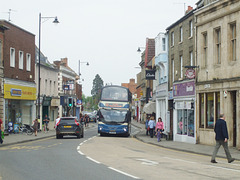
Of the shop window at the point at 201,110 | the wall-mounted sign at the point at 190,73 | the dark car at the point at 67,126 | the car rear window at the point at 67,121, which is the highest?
the wall-mounted sign at the point at 190,73

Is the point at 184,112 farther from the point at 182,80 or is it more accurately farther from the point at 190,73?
the point at 190,73

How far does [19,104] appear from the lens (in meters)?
44.0

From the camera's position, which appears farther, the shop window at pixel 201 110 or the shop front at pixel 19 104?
the shop front at pixel 19 104

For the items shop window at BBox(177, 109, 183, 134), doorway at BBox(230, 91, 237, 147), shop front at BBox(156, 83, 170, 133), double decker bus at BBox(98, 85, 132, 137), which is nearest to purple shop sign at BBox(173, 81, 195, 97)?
shop window at BBox(177, 109, 183, 134)

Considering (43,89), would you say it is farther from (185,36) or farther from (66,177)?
(66,177)

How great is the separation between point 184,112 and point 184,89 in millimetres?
1747

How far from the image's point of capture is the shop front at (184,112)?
30.1m

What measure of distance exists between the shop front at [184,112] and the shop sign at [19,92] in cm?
1476

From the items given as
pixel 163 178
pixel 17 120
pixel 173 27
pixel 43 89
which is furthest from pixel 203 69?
pixel 43 89

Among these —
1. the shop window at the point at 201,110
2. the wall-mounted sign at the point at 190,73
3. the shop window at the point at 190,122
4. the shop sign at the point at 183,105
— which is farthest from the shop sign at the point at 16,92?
the shop window at the point at 201,110

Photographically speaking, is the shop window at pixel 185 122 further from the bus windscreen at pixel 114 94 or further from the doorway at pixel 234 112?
the bus windscreen at pixel 114 94

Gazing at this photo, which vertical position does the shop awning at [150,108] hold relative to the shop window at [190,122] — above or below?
above

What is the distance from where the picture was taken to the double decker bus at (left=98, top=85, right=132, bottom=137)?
38.1 meters

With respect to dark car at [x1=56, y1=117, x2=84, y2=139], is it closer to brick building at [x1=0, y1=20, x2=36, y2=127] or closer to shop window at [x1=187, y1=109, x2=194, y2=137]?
brick building at [x1=0, y1=20, x2=36, y2=127]
